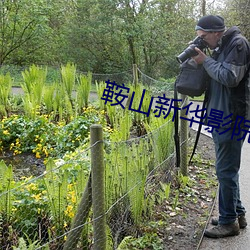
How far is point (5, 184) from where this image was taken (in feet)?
10.3

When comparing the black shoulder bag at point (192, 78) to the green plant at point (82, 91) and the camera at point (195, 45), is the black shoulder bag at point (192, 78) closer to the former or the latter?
the camera at point (195, 45)

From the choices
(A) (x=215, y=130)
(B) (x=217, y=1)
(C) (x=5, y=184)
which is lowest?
(C) (x=5, y=184)

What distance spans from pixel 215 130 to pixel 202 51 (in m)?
0.69

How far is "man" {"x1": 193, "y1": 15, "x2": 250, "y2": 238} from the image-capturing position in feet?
9.58

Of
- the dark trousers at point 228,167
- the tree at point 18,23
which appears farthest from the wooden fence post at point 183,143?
the tree at point 18,23

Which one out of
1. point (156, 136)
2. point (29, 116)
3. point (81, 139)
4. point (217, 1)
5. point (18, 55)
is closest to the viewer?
point (156, 136)

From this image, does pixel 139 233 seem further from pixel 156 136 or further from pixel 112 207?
pixel 156 136

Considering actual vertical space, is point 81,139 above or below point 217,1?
below

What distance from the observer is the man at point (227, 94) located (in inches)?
115

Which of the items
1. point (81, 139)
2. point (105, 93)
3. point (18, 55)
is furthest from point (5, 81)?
point (18, 55)

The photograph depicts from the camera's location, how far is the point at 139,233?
337 centimetres

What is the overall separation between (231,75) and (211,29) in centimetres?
46

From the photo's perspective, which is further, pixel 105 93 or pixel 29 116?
pixel 105 93

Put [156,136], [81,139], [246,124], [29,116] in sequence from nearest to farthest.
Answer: [246,124], [156,136], [81,139], [29,116]
